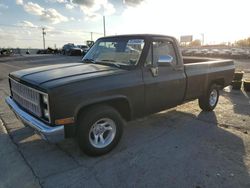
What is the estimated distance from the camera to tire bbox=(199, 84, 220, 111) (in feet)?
19.4

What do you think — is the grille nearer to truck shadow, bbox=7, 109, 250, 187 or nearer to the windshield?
truck shadow, bbox=7, 109, 250, 187

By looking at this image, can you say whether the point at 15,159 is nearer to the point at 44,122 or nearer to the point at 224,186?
the point at 44,122

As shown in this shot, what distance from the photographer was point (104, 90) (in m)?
3.48

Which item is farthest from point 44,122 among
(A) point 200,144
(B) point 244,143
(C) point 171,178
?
(B) point 244,143

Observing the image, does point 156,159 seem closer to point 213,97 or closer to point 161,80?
point 161,80

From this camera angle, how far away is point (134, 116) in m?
4.07

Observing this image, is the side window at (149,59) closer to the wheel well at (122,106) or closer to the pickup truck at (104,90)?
the pickup truck at (104,90)

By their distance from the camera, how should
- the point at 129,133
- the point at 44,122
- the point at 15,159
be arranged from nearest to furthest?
the point at 44,122, the point at 15,159, the point at 129,133

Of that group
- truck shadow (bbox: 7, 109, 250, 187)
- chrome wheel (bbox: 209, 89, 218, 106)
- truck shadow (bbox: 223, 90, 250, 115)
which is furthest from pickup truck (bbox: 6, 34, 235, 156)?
truck shadow (bbox: 223, 90, 250, 115)

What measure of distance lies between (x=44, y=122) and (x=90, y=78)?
0.90m

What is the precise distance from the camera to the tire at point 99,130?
3404 millimetres

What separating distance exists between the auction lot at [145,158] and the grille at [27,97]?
2.62 ft

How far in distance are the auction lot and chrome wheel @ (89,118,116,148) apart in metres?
0.23

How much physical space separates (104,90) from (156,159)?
138cm
